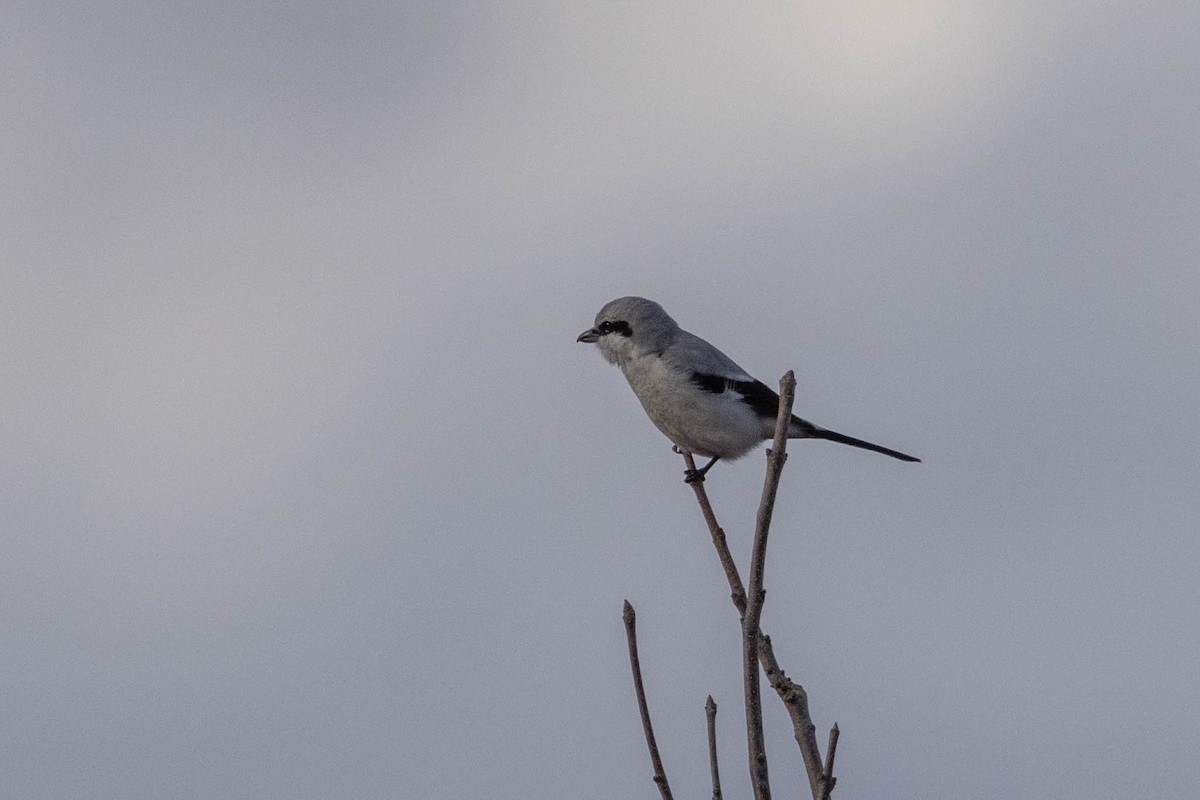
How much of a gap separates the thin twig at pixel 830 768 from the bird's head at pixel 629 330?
456 centimetres

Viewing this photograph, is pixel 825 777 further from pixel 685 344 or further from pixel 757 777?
pixel 685 344

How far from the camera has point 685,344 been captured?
6.93 meters

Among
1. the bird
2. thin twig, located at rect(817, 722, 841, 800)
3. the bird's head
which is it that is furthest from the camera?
the bird's head

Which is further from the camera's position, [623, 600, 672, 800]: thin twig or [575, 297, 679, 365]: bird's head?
[575, 297, 679, 365]: bird's head

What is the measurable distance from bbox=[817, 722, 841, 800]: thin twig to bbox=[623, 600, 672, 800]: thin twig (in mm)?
308

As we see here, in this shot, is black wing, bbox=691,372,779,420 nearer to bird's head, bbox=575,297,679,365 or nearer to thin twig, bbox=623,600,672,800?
bird's head, bbox=575,297,679,365

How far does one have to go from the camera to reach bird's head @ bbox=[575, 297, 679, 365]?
22.8 ft

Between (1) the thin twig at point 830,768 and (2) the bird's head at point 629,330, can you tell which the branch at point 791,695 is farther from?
(2) the bird's head at point 629,330

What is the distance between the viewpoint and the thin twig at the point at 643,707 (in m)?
2.44

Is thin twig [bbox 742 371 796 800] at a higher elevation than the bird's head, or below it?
below

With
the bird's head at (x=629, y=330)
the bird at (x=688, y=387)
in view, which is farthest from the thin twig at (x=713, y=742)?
the bird's head at (x=629, y=330)

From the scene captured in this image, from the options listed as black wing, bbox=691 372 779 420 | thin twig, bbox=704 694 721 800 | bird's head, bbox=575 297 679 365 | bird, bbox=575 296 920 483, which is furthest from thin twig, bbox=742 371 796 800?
bird's head, bbox=575 297 679 365

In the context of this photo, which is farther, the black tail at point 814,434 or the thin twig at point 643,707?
the black tail at point 814,434

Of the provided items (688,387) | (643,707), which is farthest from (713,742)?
(688,387)
